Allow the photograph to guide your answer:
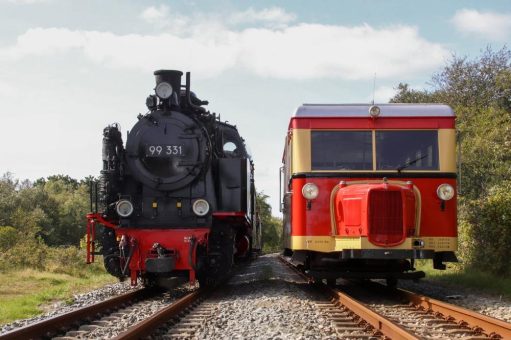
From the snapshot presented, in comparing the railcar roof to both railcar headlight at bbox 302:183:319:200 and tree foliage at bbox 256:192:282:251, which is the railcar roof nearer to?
railcar headlight at bbox 302:183:319:200

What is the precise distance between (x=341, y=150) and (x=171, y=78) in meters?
3.91

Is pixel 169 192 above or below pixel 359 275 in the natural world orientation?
above

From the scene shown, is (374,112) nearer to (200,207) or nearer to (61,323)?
(200,207)

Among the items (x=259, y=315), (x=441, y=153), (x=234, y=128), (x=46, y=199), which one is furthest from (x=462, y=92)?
(x=46, y=199)

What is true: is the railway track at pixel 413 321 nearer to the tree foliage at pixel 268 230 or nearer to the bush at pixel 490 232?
the bush at pixel 490 232

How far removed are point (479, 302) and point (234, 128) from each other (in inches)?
269

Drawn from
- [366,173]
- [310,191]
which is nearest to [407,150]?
[366,173]

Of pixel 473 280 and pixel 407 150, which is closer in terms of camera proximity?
pixel 407 150

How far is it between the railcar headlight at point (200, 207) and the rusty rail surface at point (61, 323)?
223 cm

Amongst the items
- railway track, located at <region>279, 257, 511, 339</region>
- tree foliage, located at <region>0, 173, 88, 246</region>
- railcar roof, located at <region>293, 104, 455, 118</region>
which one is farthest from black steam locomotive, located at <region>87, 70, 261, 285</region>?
tree foliage, located at <region>0, 173, 88, 246</region>

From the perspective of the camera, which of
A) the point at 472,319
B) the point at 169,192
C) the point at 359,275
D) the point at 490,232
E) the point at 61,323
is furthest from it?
the point at 490,232

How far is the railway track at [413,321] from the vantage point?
6.30 m

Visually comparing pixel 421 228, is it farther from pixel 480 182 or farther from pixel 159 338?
pixel 480 182

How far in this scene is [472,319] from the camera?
22.6 ft
